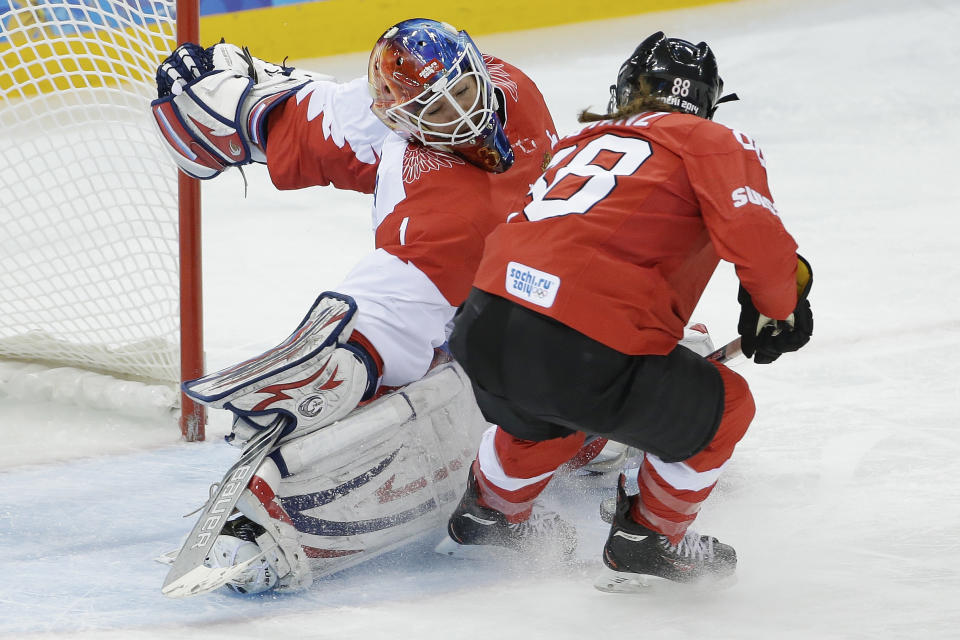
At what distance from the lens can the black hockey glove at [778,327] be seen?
1.78 metres

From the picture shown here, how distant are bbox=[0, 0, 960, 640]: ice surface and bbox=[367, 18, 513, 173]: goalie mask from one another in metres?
0.74

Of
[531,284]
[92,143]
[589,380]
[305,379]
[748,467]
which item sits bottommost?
[748,467]

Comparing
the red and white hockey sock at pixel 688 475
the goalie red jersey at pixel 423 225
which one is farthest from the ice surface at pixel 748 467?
the goalie red jersey at pixel 423 225

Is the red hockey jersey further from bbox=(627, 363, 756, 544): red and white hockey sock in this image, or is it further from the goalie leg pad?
the goalie leg pad

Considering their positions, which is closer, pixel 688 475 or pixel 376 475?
pixel 688 475

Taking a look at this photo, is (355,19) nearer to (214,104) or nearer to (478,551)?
(214,104)

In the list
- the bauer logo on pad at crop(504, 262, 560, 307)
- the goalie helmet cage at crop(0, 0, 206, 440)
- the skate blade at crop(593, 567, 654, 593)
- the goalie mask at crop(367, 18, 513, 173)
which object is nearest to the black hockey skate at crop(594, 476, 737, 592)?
the skate blade at crop(593, 567, 654, 593)

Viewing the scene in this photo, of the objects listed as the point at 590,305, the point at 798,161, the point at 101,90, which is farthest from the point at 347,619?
the point at 798,161

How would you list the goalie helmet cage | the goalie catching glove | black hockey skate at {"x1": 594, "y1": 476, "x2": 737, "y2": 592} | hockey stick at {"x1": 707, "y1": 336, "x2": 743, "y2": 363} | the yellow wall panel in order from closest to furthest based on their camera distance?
black hockey skate at {"x1": 594, "y1": 476, "x2": 737, "y2": 592} < hockey stick at {"x1": 707, "y1": 336, "x2": 743, "y2": 363} < the goalie catching glove < the goalie helmet cage < the yellow wall panel

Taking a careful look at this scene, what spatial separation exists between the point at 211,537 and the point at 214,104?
891 millimetres

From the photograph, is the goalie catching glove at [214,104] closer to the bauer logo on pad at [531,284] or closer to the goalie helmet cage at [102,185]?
the goalie helmet cage at [102,185]

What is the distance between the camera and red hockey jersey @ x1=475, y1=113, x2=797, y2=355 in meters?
1.60

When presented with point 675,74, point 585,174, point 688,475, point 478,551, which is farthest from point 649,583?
point 675,74

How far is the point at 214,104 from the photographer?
228 cm
